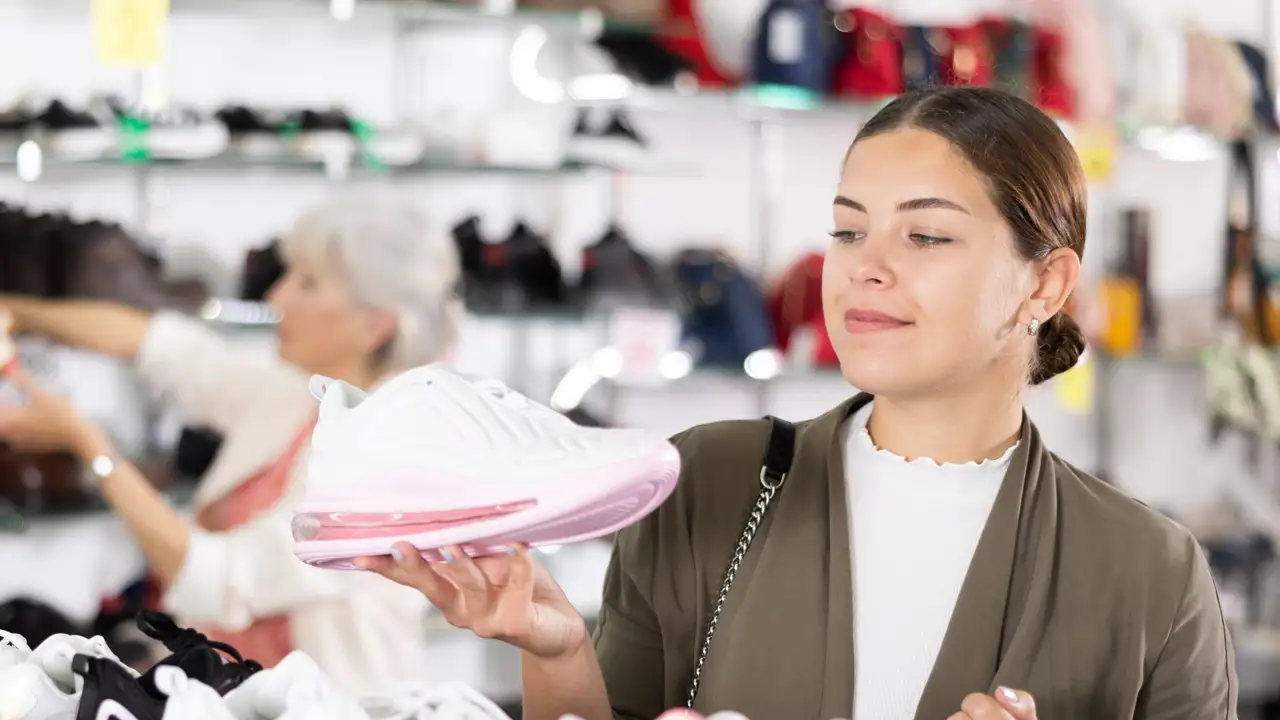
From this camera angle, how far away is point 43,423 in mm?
3168

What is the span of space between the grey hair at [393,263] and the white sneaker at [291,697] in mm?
1970

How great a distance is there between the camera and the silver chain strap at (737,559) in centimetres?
151

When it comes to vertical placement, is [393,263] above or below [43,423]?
above

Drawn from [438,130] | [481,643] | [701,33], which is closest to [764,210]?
[701,33]

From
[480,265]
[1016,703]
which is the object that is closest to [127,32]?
[480,265]

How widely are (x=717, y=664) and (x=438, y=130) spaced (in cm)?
267

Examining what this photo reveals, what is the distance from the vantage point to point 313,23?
4.11 m

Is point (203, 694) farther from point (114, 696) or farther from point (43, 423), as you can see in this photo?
point (43, 423)

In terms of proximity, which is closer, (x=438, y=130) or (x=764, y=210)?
(x=438, y=130)

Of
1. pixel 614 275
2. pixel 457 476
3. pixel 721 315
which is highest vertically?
pixel 457 476

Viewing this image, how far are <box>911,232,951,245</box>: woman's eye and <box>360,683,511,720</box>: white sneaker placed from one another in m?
0.65

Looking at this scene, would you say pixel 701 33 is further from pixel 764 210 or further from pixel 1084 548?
pixel 1084 548

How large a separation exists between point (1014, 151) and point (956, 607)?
482mm

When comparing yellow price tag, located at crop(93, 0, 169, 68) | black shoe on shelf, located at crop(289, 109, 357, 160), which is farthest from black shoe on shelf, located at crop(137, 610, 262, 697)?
black shoe on shelf, located at crop(289, 109, 357, 160)
